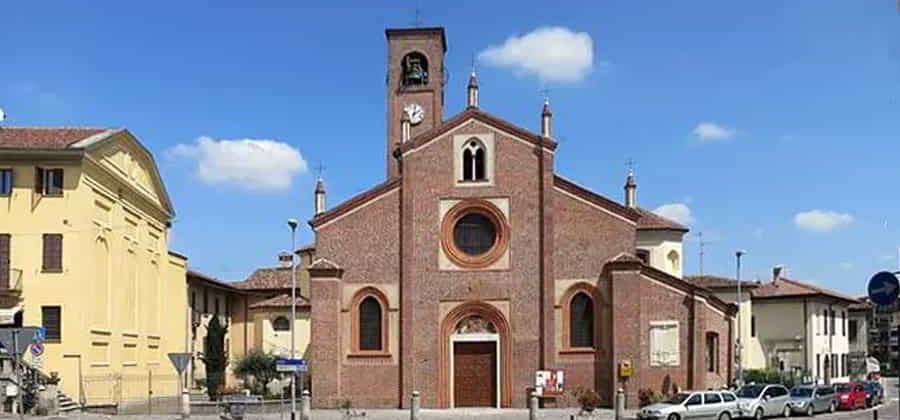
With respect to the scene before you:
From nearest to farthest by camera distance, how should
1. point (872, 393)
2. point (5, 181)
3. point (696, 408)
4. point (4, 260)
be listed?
point (696, 408) → point (4, 260) → point (5, 181) → point (872, 393)

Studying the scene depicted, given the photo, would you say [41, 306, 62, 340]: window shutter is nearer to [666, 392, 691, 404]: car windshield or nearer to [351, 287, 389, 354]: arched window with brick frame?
[351, 287, 389, 354]: arched window with brick frame

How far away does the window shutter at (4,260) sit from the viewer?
4047cm

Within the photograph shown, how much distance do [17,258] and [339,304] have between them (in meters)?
12.3

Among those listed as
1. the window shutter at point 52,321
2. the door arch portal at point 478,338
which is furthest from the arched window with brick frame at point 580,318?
the window shutter at point 52,321

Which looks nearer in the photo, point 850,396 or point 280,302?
point 850,396

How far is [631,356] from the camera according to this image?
42125 mm

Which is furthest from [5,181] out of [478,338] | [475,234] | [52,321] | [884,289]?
[884,289]

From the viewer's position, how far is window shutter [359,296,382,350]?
4397 cm

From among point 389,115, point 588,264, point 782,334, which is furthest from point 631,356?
point 782,334

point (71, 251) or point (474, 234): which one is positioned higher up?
point (474, 234)

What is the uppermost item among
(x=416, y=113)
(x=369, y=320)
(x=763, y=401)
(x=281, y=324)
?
(x=416, y=113)

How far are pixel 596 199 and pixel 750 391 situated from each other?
9497 mm

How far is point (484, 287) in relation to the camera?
144 feet

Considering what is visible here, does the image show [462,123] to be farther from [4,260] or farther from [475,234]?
[4,260]
